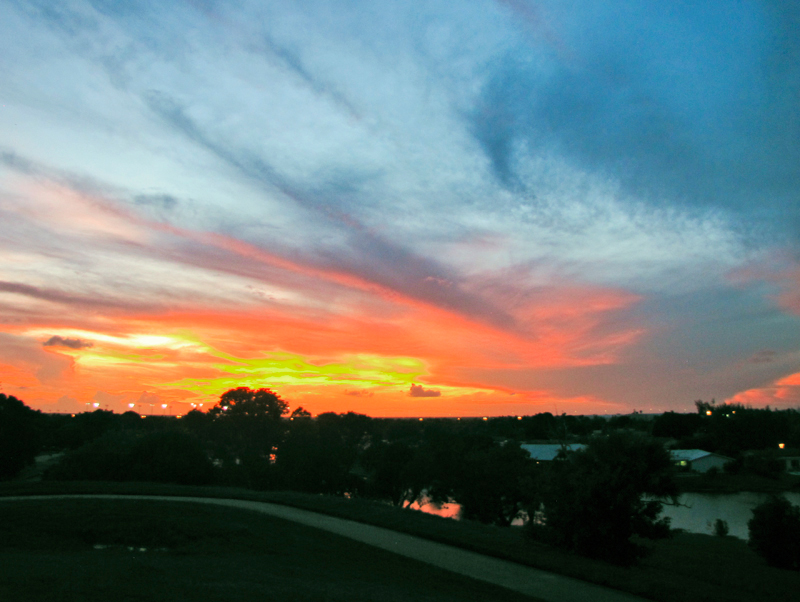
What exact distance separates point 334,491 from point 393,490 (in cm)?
498

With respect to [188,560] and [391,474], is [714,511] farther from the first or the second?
[188,560]

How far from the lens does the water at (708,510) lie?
42.8 m

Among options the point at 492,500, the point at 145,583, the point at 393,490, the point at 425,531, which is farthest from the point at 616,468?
the point at 393,490

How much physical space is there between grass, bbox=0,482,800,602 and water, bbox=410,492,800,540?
17.9m

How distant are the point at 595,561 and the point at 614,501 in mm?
1608

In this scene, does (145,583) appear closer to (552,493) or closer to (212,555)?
(212,555)

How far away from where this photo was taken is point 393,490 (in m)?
45.1

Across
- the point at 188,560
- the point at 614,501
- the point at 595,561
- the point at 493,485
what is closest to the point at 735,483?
the point at 493,485

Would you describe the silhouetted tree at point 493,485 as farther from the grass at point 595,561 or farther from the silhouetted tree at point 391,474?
the grass at point 595,561

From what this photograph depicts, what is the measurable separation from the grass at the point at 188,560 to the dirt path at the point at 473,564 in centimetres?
63

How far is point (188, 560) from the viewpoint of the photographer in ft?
37.8

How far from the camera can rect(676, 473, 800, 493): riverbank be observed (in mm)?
63125

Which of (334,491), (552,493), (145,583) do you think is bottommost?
(334,491)

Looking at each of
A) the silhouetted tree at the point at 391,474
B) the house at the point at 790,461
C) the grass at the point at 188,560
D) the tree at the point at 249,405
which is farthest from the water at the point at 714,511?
the tree at the point at 249,405
